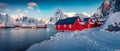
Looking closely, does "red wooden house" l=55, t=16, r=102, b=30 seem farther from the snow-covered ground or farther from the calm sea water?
the snow-covered ground

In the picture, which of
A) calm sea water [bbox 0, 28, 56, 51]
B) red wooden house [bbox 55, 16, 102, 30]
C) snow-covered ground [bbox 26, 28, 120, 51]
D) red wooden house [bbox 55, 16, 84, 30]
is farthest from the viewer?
red wooden house [bbox 55, 16, 102, 30]

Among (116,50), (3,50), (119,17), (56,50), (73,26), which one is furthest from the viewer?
(73,26)

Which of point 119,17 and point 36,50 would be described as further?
point 119,17

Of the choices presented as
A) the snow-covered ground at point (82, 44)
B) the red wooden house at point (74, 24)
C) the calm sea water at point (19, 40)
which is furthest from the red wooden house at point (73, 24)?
the snow-covered ground at point (82, 44)

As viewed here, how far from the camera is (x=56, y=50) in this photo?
29.8 meters

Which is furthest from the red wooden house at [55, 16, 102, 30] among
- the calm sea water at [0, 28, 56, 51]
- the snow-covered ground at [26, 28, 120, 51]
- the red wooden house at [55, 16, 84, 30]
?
the snow-covered ground at [26, 28, 120, 51]

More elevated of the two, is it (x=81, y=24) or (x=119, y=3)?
(x=119, y=3)

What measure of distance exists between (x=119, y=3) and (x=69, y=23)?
26.1 meters

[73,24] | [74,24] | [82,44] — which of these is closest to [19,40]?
[82,44]

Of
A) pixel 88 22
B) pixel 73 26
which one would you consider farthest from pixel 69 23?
pixel 88 22

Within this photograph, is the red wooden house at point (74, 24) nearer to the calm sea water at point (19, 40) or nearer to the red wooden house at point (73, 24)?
the red wooden house at point (73, 24)

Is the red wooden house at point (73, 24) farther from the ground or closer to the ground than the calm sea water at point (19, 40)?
farther from the ground

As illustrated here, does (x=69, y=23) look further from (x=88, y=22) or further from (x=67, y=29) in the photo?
(x=88, y=22)

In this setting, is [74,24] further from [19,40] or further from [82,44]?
[82,44]
